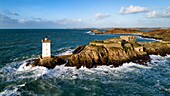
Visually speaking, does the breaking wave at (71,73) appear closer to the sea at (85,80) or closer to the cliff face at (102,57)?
the sea at (85,80)

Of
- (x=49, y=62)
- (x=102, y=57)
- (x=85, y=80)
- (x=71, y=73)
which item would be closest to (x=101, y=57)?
(x=102, y=57)

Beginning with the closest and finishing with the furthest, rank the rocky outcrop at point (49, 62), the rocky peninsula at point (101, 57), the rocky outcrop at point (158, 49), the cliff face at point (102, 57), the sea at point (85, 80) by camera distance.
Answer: the sea at point (85, 80), the rocky outcrop at point (49, 62), the rocky peninsula at point (101, 57), the cliff face at point (102, 57), the rocky outcrop at point (158, 49)

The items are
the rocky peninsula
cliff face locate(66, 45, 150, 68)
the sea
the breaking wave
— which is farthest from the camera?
cliff face locate(66, 45, 150, 68)

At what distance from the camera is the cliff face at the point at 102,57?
152 ft

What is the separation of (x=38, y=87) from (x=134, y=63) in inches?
1056

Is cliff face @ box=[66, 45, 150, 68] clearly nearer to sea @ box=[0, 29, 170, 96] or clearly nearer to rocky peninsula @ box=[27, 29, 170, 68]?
rocky peninsula @ box=[27, 29, 170, 68]

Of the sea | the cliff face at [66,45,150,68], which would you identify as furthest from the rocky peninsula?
the sea

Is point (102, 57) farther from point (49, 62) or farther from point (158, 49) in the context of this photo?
point (158, 49)

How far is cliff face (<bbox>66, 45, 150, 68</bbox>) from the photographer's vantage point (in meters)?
46.2

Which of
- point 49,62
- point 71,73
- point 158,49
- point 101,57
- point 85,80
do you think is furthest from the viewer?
point 158,49

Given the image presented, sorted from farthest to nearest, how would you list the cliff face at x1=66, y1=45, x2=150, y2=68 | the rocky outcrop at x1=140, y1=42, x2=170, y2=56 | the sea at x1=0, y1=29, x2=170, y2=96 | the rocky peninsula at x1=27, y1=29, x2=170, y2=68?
1. the rocky outcrop at x1=140, y1=42, x2=170, y2=56
2. the cliff face at x1=66, y1=45, x2=150, y2=68
3. the rocky peninsula at x1=27, y1=29, x2=170, y2=68
4. the sea at x1=0, y1=29, x2=170, y2=96

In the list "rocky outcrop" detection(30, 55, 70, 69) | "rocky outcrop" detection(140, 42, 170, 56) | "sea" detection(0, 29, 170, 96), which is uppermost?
"rocky outcrop" detection(140, 42, 170, 56)

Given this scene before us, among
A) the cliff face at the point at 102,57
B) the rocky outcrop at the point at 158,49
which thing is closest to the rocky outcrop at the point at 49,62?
the cliff face at the point at 102,57

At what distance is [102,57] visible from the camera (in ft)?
162
